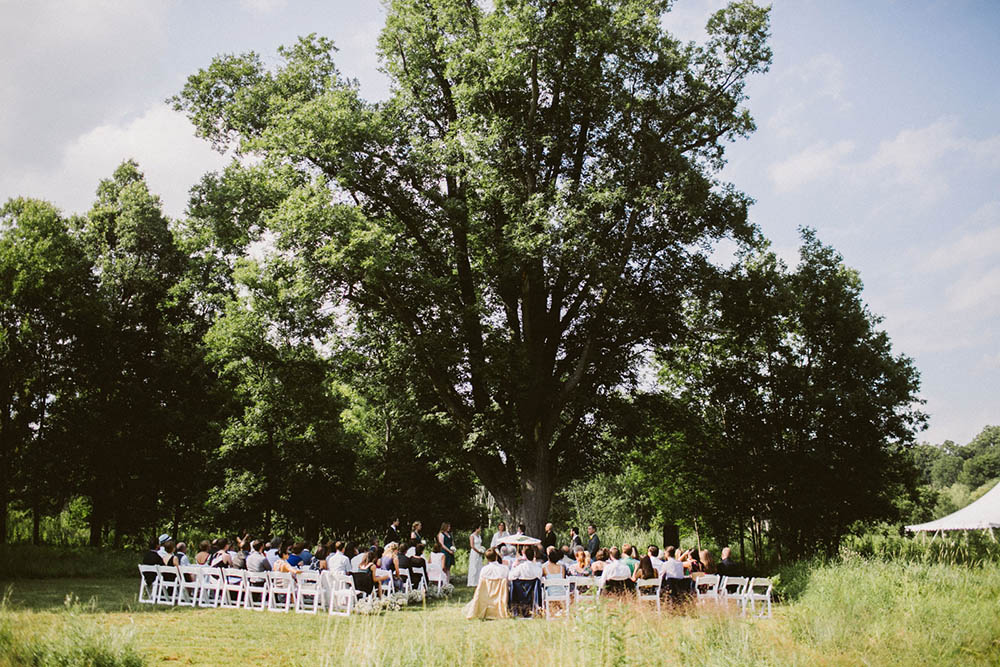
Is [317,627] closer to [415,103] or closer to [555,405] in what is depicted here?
[555,405]

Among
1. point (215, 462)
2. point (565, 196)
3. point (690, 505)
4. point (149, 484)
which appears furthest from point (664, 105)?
point (149, 484)

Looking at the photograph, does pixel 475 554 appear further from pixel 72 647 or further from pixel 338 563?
pixel 72 647

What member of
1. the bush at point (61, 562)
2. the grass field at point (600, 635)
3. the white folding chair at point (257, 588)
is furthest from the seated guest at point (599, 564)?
the bush at point (61, 562)

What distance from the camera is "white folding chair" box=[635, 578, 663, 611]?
41.7 feet

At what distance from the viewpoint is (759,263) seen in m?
23.3

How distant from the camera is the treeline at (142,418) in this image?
28.4 m

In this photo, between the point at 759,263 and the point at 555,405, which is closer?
the point at 555,405

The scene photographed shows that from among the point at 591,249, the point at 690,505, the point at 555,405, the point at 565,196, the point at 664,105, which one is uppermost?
the point at 664,105

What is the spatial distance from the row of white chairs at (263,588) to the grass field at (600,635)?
0.62 meters

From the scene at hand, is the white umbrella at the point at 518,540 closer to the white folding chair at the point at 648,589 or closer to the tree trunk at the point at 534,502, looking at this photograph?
the white folding chair at the point at 648,589

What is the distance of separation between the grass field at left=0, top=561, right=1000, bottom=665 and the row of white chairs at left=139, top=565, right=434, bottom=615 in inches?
24.2

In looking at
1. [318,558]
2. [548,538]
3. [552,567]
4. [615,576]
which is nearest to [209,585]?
[318,558]

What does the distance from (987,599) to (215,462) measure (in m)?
26.5

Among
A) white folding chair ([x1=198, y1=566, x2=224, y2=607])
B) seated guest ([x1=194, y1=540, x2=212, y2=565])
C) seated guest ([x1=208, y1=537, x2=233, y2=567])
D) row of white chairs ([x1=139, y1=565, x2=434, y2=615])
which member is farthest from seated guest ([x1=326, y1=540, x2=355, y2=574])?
seated guest ([x1=194, y1=540, x2=212, y2=565])
